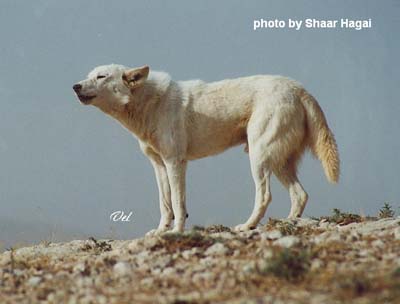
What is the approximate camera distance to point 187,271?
484 cm

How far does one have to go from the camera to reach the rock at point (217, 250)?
18.0 ft

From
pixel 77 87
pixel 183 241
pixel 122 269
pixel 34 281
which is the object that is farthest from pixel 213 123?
pixel 34 281

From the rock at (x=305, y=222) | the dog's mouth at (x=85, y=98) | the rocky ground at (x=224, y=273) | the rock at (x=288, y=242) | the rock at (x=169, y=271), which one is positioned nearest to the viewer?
the rocky ground at (x=224, y=273)

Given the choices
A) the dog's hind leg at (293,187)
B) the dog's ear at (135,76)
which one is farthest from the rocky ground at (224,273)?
the dog's ear at (135,76)

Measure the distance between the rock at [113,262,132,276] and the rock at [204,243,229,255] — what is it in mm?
799

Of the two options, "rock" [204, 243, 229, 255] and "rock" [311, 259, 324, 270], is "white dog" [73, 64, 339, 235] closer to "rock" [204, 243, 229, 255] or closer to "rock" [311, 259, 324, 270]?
Result: "rock" [204, 243, 229, 255]

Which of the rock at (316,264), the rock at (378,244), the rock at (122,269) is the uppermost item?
the rock at (378,244)

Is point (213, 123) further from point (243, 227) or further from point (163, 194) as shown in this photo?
point (243, 227)

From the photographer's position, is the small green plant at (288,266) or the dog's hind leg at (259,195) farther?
the dog's hind leg at (259,195)

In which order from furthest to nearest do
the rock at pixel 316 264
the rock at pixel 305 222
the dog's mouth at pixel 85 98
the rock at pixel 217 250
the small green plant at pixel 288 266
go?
the dog's mouth at pixel 85 98 → the rock at pixel 305 222 → the rock at pixel 217 250 → the rock at pixel 316 264 → the small green plant at pixel 288 266

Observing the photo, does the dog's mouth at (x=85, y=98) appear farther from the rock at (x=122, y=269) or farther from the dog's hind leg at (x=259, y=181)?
the rock at (x=122, y=269)

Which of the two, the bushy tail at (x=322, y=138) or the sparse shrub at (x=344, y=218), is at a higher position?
the bushy tail at (x=322, y=138)

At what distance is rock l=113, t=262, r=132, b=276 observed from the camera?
507cm

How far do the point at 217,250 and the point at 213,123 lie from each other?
4082 millimetres
